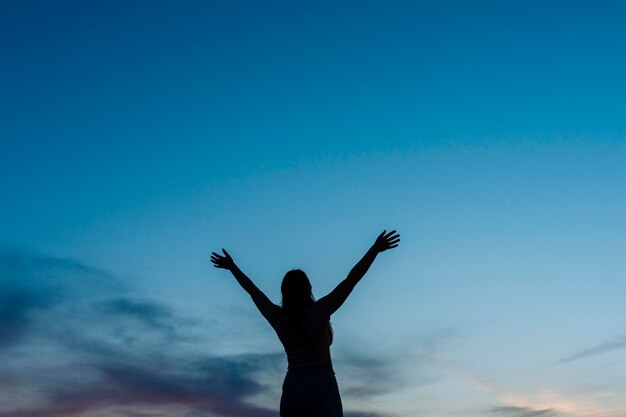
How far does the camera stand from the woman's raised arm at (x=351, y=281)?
571cm

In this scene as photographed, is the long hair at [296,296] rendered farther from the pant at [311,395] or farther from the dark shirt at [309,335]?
the pant at [311,395]

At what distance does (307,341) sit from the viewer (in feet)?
18.4

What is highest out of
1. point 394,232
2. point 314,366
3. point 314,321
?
point 394,232

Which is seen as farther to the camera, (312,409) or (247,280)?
(247,280)

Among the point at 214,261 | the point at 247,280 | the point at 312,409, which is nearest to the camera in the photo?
the point at 312,409

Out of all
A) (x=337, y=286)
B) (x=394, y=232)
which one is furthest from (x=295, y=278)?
(x=394, y=232)

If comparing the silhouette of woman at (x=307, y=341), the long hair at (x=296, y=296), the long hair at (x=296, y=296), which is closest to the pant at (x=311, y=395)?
the silhouette of woman at (x=307, y=341)

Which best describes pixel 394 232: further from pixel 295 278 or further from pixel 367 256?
pixel 295 278

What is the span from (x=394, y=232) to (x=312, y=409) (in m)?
1.88

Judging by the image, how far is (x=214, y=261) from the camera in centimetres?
692

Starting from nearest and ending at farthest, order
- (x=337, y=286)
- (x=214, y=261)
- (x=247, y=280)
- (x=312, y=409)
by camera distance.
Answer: (x=312, y=409)
(x=337, y=286)
(x=247, y=280)
(x=214, y=261)

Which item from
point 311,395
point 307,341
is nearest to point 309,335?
point 307,341

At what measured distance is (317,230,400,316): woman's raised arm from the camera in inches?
225

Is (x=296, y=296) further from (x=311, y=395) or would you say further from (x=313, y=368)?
(x=311, y=395)
